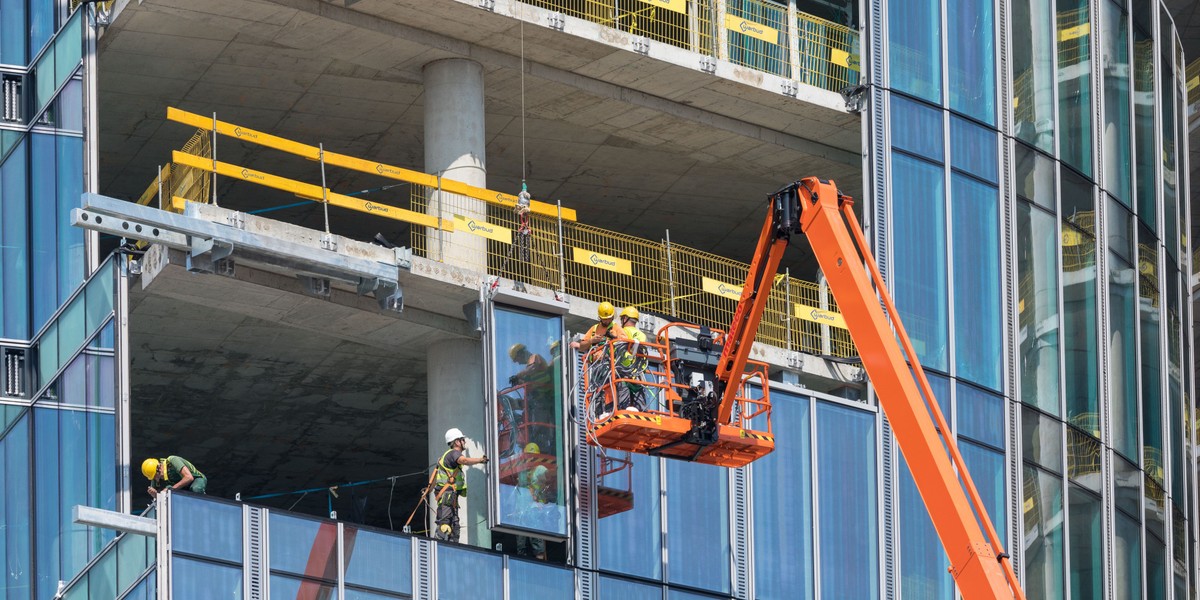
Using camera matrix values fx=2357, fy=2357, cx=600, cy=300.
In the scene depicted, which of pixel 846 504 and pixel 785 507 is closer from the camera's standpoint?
pixel 785 507

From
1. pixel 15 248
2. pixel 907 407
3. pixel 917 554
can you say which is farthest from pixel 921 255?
pixel 15 248

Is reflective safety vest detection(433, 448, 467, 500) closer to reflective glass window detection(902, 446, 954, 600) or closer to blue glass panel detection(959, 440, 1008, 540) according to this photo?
reflective glass window detection(902, 446, 954, 600)

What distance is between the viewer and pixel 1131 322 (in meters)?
43.9

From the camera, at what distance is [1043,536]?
4038cm

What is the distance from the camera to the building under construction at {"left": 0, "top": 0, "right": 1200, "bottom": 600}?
114 feet

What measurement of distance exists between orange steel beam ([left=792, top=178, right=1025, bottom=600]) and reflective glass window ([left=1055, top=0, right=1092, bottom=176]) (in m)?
11.7

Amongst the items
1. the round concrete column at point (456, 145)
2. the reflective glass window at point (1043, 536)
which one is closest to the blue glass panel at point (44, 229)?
the round concrete column at point (456, 145)

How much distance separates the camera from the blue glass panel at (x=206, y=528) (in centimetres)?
3216

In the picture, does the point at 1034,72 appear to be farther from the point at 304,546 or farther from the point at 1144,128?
the point at 304,546

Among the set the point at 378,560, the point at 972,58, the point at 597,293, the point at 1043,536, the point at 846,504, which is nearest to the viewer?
the point at 378,560

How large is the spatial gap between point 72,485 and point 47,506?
74 centimetres

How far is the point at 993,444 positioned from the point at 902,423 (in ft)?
35.7

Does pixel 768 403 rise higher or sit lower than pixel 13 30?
lower

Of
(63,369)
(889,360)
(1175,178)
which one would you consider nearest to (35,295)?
(63,369)
